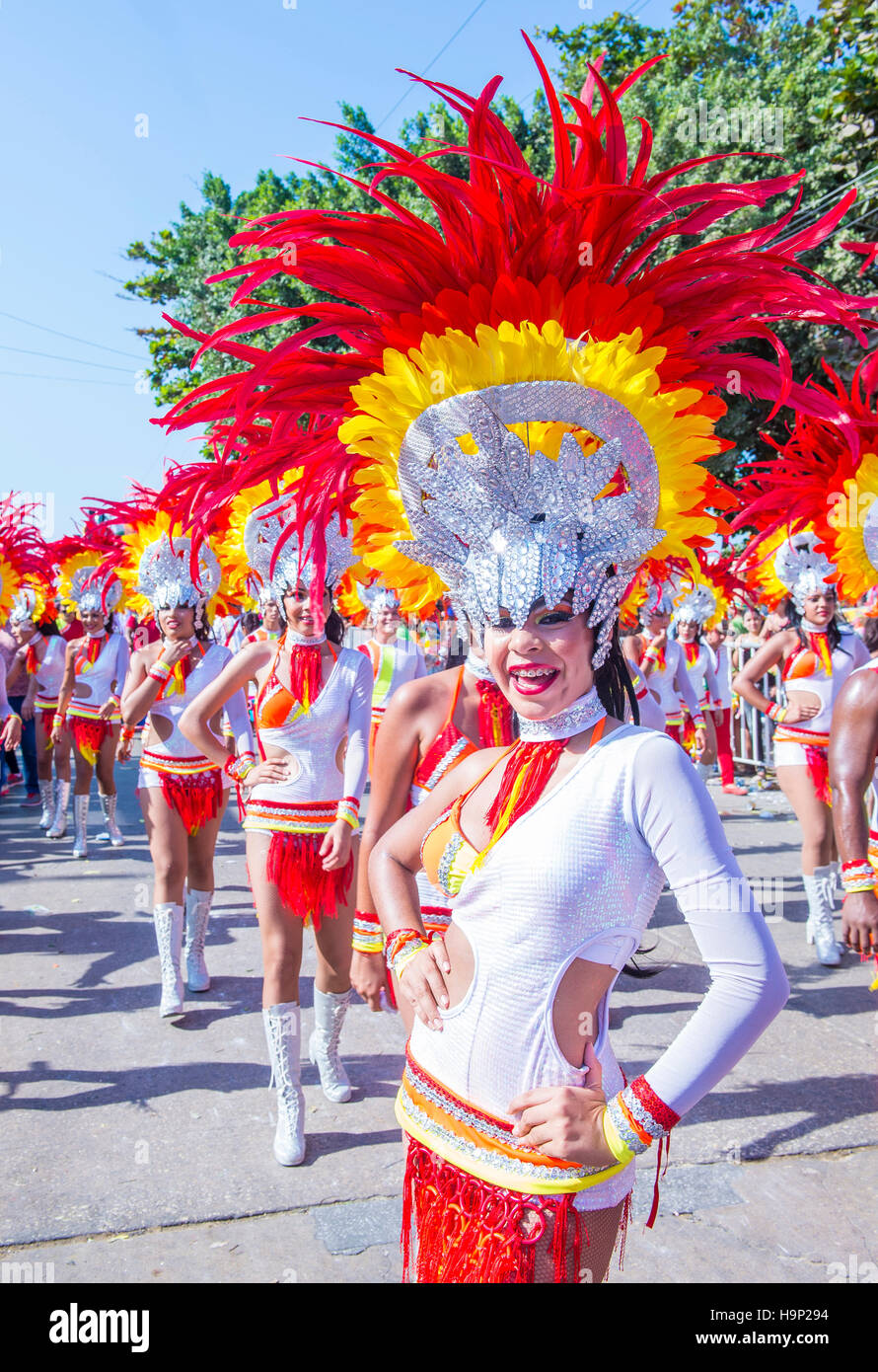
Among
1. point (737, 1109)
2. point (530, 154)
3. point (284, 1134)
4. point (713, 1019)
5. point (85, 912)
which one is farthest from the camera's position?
point (530, 154)

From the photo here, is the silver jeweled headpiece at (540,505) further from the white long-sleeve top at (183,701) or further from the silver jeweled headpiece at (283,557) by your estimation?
the white long-sleeve top at (183,701)

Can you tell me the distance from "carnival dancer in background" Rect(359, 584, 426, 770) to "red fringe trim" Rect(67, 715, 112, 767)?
7.53 ft

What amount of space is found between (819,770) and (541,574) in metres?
4.74

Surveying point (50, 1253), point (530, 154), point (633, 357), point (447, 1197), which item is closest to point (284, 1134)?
point (50, 1253)

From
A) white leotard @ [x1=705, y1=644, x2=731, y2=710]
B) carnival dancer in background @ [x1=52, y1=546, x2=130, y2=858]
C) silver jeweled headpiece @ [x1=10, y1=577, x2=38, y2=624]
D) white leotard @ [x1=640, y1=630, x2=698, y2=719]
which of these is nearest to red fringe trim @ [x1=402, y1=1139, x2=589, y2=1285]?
white leotard @ [x1=640, y1=630, x2=698, y2=719]

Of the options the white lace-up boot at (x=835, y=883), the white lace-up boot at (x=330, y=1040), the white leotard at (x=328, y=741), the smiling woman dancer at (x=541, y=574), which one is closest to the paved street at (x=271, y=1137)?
the white lace-up boot at (x=330, y=1040)

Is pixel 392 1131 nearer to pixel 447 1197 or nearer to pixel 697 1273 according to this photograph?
pixel 697 1273

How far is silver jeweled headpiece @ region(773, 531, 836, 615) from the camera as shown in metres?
5.99

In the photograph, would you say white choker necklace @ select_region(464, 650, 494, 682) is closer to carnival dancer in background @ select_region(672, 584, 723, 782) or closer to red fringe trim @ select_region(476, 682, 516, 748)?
red fringe trim @ select_region(476, 682, 516, 748)

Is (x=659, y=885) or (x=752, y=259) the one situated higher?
(x=752, y=259)

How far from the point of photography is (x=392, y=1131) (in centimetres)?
383

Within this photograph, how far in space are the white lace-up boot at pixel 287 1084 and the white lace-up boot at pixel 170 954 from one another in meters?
1.40

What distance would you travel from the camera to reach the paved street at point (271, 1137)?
3.00 m

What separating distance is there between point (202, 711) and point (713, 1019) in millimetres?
3205
